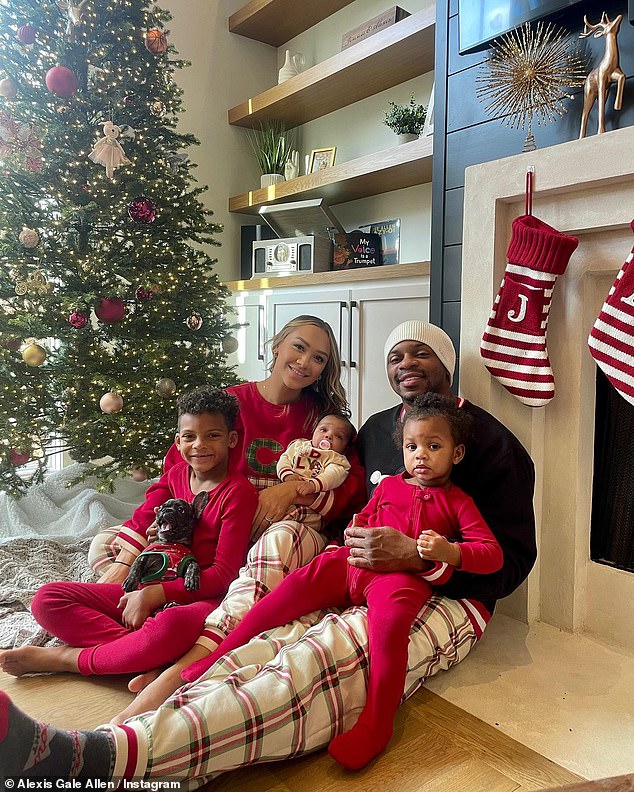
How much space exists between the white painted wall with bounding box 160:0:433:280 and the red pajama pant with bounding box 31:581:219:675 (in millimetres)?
2238

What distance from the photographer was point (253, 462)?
6.46ft

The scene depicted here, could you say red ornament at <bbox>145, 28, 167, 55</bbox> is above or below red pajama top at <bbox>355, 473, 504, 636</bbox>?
above

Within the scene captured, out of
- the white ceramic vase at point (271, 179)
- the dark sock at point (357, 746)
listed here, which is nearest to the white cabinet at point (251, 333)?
the white ceramic vase at point (271, 179)

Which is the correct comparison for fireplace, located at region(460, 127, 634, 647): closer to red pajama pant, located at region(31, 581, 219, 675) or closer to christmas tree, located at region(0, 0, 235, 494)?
red pajama pant, located at region(31, 581, 219, 675)

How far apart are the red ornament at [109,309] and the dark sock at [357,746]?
189 cm

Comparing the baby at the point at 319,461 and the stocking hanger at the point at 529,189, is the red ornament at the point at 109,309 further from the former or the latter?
the stocking hanger at the point at 529,189

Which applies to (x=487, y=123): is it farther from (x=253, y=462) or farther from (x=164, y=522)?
(x=164, y=522)

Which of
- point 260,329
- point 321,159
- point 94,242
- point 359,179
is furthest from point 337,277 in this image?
point 94,242

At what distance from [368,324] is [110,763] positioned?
2.24 m

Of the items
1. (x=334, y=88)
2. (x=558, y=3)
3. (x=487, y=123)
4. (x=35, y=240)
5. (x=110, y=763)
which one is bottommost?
(x=110, y=763)

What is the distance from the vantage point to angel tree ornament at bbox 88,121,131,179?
252 cm

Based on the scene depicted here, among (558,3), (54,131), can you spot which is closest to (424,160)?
(558,3)

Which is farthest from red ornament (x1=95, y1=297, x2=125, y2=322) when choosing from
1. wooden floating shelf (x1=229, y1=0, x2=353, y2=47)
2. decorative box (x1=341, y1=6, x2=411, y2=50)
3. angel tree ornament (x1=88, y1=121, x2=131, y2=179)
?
wooden floating shelf (x1=229, y1=0, x2=353, y2=47)

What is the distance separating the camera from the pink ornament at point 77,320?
2.50 metres
